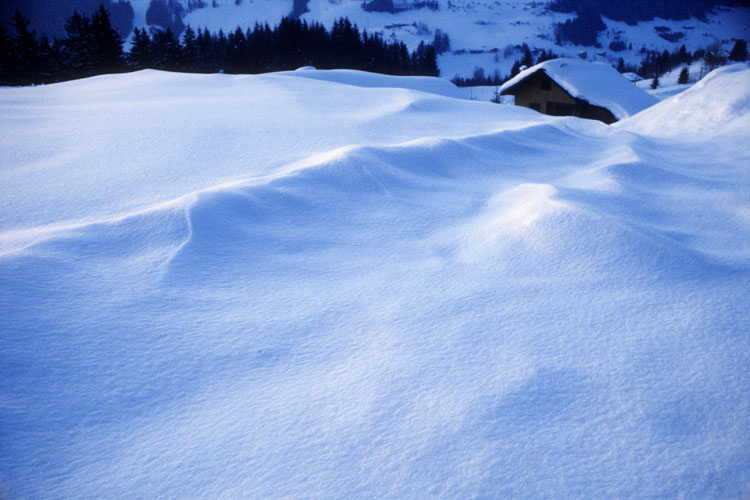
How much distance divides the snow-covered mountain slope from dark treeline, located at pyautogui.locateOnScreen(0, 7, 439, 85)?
4259 cm

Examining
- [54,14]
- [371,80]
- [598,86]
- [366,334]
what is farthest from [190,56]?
[54,14]

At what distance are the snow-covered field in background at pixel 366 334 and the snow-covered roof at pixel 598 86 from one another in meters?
13.8

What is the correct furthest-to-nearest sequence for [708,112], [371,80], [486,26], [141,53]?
[486,26], [141,53], [371,80], [708,112]

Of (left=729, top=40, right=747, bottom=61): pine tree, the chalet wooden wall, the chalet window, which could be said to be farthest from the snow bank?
(left=729, top=40, right=747, bottom=61): pine tree

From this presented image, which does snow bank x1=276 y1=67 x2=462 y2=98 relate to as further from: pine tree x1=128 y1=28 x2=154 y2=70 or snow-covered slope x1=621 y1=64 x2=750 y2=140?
pine tree x1=128 y1=28 x2=154 y2=70

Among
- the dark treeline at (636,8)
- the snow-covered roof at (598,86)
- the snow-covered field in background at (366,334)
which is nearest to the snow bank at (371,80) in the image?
the snow-covered roof at (598,86)

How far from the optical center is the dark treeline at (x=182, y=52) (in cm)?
2400

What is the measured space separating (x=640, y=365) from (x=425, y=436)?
0.88 m

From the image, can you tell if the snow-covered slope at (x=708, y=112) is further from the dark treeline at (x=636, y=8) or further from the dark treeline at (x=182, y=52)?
the dark treeline at (x=636, y=8)

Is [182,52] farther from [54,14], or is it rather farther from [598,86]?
[54,14]

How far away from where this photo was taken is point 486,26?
96.3 m

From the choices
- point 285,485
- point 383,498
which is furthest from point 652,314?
point 285,485

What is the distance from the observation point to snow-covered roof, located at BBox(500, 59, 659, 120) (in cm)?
1491

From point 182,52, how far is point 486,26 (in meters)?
90.0
